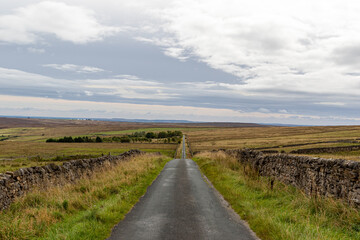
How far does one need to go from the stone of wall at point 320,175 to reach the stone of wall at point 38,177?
12.6m

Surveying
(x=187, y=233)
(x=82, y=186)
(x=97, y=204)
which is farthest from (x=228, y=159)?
(x=187, y=233)

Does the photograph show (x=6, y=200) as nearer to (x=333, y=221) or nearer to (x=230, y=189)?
(x=230, y=189)

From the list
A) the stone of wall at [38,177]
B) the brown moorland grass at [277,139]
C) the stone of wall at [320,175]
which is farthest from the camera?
the brown moorland grass at [277,139]

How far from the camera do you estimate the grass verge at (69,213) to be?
7.96 meters

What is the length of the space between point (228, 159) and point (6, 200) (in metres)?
20.7

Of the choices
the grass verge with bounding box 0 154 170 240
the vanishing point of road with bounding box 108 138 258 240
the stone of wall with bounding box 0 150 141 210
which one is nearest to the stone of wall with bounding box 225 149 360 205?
the vanishing point of road with bounding box 108 138 258 240

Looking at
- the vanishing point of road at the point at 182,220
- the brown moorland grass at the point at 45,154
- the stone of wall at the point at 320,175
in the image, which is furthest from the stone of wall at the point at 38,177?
the brown moorland grass at the point at 45,154

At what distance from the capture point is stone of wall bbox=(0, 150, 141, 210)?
37.4ft

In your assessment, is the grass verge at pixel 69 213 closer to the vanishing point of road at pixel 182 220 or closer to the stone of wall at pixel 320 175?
the vanishing point of road at pixel 182 220

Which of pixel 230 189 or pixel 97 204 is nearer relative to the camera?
pixel 97 204

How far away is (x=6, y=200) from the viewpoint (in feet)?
36.9

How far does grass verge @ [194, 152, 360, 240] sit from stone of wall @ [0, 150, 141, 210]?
9.63m

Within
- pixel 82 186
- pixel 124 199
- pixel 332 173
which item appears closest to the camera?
pixel 332 173

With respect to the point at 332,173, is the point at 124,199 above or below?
below
